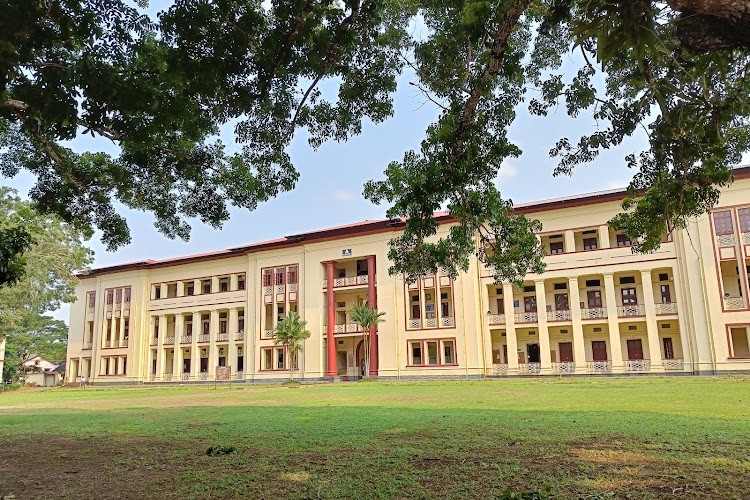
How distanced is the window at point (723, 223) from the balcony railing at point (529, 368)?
1204 centimetres

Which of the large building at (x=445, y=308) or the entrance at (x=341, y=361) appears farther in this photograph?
the entrance at (x=341, y=361)

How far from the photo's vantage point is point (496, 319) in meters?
35.7

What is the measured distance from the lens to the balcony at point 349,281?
130ft

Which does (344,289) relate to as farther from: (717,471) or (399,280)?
(717,471)

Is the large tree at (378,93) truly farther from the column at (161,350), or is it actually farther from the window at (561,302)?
the column at (161,350)

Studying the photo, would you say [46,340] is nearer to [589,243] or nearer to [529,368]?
[529,368]

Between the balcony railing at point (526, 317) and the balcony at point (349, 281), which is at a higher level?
the balcony at point (349, 281)

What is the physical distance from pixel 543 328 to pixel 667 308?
270 inches

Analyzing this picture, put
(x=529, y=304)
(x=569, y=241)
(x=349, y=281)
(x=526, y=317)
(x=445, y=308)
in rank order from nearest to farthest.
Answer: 1. (x=569, y=241)
2. (x=526, y=317)
3. (x=529, y=304)
4. (x=445, y=308)
5. (x=349, y=281)

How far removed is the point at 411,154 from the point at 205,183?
3.61m

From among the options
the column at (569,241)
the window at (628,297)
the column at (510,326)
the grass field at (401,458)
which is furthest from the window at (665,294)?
the grass field at (401,458)

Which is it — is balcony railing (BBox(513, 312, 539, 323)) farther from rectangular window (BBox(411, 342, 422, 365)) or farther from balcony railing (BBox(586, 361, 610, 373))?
rectangular window (BBox(411, 342, 422, 365))

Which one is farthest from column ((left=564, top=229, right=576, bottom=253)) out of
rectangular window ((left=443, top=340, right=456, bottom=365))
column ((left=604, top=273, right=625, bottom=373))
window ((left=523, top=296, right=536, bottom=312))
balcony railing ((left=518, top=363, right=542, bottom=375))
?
rectangular window ((left=443, top=340, right=456, bottom=365))

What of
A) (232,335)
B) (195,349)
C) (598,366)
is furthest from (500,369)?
(195,349)
